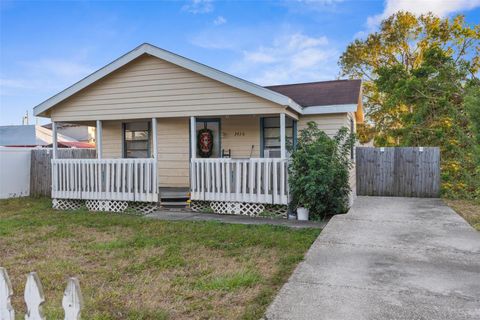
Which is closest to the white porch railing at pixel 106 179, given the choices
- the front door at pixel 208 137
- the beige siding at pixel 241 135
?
the front door at pixel 208 137

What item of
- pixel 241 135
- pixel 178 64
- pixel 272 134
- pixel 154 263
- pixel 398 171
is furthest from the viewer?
pixel 398 171

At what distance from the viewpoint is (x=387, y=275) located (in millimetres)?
3414

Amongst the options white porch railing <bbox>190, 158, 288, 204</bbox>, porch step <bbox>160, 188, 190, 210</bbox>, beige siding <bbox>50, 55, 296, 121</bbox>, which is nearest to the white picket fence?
white porch railing <bbox>190, 158, 288, 204</bbox>

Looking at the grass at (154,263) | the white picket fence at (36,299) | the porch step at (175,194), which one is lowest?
the grass at (154,263)

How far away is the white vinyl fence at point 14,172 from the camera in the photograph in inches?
449

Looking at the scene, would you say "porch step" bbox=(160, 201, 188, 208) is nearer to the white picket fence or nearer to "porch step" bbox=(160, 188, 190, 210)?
"porch step" bbox=(160, 188, 190, 210)

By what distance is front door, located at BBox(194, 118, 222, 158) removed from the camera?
9.70m

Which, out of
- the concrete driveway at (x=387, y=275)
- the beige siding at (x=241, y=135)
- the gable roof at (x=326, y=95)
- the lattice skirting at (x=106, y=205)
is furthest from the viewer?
the beige siding at (x=241, y=135)

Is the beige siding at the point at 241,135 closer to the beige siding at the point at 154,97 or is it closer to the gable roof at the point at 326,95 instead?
the gable roof at the point at 326,95

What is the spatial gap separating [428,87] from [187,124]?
27.9ft

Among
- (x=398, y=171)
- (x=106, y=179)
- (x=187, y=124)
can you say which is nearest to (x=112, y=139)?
(x=106, y=179)

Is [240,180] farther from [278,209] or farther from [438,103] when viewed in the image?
[438,103]

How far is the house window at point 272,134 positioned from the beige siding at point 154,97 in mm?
1644

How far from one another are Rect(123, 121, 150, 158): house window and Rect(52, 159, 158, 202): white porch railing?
1.64 metres
